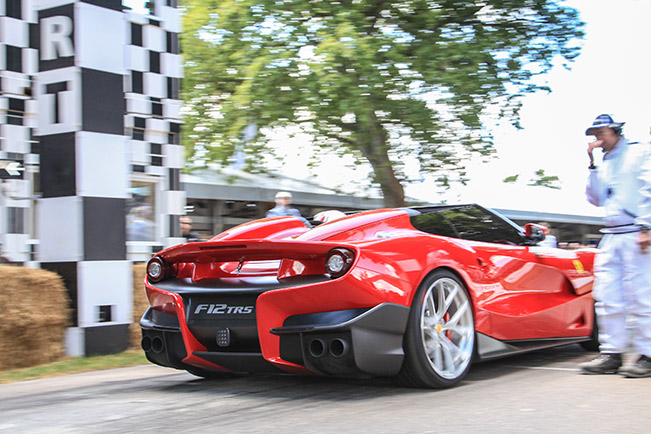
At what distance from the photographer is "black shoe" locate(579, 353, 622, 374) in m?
4.73

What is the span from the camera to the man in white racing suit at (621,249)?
467cm

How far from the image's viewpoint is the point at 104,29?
691 cm

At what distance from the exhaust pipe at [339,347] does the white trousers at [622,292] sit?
6.55 ft

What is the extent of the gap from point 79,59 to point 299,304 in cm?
397

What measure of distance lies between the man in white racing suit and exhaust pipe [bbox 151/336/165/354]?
2.67 metres

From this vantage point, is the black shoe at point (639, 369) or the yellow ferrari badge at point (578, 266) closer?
the black shoe at point (639, 369)

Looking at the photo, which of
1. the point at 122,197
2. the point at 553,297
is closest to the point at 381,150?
the point at 122,197

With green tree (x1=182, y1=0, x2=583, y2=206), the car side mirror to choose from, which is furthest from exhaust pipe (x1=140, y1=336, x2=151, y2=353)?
green tree (x1=182, y1=0, x2=583, y2=206)

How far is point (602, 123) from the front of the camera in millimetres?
4883

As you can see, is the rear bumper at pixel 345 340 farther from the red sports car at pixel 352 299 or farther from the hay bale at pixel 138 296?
the hay bale at pixel 138 296

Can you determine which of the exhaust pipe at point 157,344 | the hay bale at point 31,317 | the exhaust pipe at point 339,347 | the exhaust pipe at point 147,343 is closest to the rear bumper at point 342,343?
the exhaust pipe at point 339,347

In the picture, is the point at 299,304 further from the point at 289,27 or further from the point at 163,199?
the point at 289,27

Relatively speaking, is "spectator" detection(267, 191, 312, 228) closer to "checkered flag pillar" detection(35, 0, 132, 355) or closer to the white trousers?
"checkered flag pillar" detection(35, 0, 132, 355)

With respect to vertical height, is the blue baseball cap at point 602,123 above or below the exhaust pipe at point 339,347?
above
